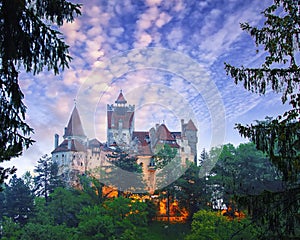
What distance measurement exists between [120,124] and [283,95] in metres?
50.8

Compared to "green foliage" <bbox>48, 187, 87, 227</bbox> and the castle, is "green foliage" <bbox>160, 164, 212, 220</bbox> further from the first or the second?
the castle

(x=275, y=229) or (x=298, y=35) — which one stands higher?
(x=298, y=35)

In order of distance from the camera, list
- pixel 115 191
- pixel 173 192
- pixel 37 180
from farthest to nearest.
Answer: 1. pixel 37 180
2. pixel 115 191
3. pixel 173 192

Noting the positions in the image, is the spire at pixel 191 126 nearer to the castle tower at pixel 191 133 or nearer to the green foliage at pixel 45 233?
the castle tower at pixel 191 133

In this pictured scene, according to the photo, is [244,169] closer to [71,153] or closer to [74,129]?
[71,153]

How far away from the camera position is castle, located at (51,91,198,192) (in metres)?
52.9

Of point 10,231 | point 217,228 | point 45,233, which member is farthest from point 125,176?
point 217,228

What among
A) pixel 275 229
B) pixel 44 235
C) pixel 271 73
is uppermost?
pixel 271 73

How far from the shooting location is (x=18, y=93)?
5355mm

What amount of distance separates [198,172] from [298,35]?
32.4 meters

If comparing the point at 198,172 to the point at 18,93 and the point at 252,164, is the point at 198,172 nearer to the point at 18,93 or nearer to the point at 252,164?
the point at 252,164

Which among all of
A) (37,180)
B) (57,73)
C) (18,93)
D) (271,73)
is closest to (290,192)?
(271,73)

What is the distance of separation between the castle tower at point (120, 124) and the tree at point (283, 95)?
47.9 meters

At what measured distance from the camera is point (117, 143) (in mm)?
54656
